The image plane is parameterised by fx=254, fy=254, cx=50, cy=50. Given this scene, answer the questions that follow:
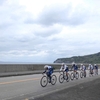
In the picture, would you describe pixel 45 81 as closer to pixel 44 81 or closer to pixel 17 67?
pixel 44 81

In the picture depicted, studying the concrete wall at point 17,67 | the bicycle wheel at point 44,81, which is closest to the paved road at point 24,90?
the bicycle wheel at point 44,81

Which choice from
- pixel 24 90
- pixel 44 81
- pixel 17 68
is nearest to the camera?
pixel 24 90

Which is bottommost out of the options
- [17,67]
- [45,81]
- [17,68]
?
[45,81]

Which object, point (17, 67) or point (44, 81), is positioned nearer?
point (44, 81)

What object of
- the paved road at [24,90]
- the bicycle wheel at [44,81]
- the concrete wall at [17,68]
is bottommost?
the paved road at [24,90]

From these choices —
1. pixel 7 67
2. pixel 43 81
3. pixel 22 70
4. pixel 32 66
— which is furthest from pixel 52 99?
pixel 32 66

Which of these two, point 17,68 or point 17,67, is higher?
point 17,67

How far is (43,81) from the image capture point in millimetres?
15922

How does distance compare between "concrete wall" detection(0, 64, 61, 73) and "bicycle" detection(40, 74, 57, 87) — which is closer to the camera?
"bicycle" detection(40, 74, 57, 87)

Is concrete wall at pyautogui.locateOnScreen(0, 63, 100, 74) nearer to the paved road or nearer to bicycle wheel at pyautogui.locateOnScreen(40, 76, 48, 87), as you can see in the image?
the paved road

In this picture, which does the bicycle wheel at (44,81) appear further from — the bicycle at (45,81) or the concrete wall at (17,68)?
the concrete wall at (17,68)

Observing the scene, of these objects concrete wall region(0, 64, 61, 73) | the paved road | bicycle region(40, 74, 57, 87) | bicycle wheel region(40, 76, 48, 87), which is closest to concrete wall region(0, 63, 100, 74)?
concrete wall region(0, 64, 61, 73)

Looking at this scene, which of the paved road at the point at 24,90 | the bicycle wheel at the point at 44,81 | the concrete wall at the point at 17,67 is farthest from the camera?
the concrete wall at the point at 17,67

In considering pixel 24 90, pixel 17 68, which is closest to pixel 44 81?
pixel 24 90
